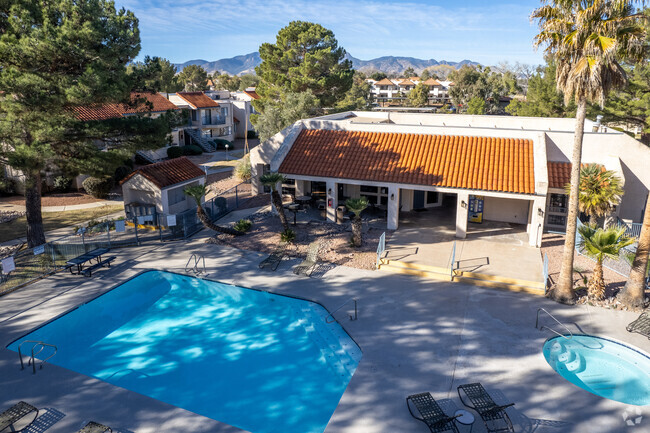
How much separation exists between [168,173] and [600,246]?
21673mm

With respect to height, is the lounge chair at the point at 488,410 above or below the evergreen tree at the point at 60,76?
below

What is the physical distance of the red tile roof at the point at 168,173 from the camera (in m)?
24.7

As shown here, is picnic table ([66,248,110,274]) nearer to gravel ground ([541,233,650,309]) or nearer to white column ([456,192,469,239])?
white column ([456,192,469,239])

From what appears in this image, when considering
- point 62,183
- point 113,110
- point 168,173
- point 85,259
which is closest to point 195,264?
point 85,259

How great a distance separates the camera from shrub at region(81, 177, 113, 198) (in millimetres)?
31797

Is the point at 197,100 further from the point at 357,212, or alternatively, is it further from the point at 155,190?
the point at 357,212


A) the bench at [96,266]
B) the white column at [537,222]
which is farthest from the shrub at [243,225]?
the white column at [537,222]

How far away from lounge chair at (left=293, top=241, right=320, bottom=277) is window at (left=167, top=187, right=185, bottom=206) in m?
9.11

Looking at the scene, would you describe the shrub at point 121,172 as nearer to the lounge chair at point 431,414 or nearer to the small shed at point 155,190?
the small shed at point 155,190

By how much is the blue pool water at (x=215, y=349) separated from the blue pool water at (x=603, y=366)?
Result: 6.36m

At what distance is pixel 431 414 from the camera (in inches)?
433

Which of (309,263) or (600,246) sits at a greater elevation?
(600,246)

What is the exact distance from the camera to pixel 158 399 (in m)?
12.3

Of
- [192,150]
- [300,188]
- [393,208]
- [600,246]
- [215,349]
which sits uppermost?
[192,150]
